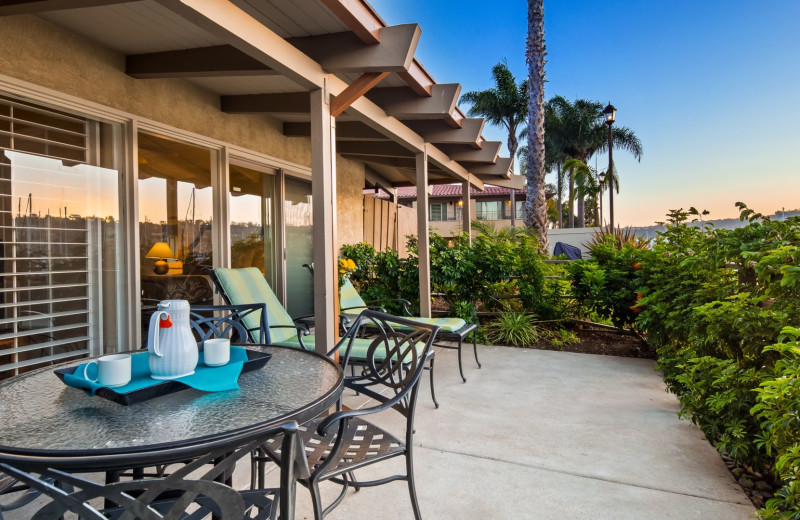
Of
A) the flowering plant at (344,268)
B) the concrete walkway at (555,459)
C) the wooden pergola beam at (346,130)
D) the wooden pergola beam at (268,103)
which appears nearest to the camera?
the concrete walkway at (555,459)

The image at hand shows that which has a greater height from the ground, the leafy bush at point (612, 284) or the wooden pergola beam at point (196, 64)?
the wooden pergola beam at point (196, 64)

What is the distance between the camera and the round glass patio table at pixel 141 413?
971mm

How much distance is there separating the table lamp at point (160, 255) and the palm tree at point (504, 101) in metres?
17.6

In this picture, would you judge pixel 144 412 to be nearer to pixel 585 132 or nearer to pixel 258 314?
pixel 258 314

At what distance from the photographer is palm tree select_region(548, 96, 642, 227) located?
2598 cm

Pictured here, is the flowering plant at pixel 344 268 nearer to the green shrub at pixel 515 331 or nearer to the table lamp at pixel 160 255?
the table lamp at pixel 160 255

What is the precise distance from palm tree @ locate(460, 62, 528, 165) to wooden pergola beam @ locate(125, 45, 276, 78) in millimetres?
17760

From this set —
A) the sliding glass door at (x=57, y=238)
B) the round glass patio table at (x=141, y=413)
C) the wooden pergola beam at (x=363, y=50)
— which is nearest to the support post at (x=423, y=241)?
the wooden pergola beam at (x=363, y=50)

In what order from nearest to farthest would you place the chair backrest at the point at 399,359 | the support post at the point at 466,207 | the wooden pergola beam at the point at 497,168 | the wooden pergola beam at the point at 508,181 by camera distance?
Answer: the chair backrest at the point at 399,359 < the wooden pergola beam at the point at 497,168 < the support post at the point at 466,207 < the wooden pergola beam at the point at 508,181

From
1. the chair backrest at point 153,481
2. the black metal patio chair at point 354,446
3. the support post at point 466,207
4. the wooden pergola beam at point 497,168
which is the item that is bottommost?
the black metal patio chair at point 354,446

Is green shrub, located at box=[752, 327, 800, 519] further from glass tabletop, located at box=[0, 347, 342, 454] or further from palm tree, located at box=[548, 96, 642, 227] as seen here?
palm tree, located at box=[548, 96, 642, 227]

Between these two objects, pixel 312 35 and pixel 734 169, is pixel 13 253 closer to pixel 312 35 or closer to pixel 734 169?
pixel 312 35

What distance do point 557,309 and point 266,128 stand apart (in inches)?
168

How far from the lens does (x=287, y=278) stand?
5480 millimetres
